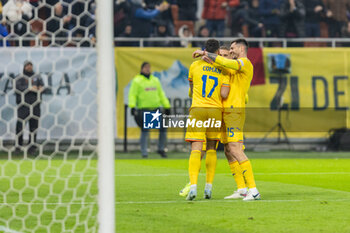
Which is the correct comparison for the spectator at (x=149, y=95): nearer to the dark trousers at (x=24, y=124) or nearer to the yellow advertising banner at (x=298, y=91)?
the yellow advertising banner at (x=298, y=91)

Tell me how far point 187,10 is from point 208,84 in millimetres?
11379

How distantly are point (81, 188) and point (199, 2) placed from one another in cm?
1171

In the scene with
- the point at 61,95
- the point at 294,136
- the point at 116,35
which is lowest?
the point at 294,136

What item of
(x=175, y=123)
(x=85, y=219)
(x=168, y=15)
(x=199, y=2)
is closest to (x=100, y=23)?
(x=85, y=219)

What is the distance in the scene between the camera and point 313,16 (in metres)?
19.6

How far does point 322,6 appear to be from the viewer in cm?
1941

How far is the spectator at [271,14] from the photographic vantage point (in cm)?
1925

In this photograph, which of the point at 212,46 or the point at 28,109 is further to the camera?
the point at 28,109

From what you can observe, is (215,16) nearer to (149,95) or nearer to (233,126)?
(149,95)

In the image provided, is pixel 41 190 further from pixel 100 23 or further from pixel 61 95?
pixel 61 95

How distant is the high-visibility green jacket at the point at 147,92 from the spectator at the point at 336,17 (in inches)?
240

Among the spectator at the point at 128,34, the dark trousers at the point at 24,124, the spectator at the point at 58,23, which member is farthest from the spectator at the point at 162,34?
the dark trousers at the point at 24,124

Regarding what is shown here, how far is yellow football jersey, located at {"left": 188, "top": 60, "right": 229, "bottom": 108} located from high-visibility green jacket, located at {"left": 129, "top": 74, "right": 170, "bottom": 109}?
7.63 m

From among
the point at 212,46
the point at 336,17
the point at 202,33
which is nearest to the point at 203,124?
the point at 212,46
